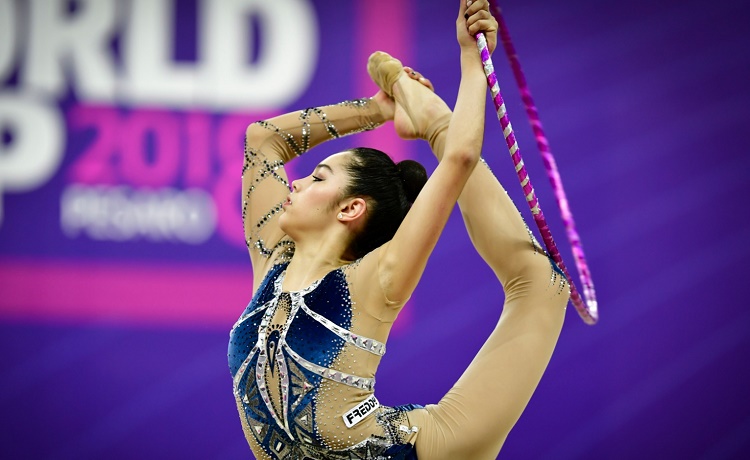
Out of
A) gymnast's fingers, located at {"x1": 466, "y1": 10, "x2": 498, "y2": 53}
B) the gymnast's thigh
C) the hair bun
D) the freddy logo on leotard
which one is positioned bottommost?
the gymnast's thigh

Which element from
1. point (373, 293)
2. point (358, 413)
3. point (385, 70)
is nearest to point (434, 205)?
point (373, 293)

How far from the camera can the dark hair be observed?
193cm

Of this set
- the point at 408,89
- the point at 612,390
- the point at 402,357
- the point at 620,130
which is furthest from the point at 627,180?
the point at 408,89

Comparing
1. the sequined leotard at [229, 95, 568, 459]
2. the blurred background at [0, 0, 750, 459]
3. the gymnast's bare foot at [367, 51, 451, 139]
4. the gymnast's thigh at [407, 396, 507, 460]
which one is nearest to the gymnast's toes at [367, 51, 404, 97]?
the gymnast's bare foot at [367, 51, 451, 139]

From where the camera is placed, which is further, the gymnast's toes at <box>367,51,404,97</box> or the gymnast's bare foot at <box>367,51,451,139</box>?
the gymnast's toes at <box>367,51,404,97</box>

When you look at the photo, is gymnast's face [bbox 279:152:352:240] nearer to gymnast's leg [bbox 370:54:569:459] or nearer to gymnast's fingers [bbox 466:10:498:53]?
gymnast's leg [bbox 370:54:569:459]

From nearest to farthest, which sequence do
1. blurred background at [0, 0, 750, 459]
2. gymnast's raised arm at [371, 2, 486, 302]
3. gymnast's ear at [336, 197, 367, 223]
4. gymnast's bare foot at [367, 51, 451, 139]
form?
gymnast's raised arm at [371, 2, 486, 302]
gymnast's ear at [336, 197, 367, 223]
gymnast's bare foot at [367, 51, 451, 139]
blurred background at [0, 0, 750, 459]

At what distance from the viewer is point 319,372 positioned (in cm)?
174

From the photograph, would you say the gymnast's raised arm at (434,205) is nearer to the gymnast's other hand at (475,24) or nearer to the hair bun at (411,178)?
the gymnast's other hand at (475,24)

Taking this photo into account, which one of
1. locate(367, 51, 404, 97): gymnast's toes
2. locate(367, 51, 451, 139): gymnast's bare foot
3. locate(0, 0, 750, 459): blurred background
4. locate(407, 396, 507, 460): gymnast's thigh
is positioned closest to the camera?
locate(407, 396, 507, 460): gymnast's thigh

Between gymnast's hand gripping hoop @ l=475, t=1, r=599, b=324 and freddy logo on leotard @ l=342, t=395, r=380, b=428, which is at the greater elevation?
gymnast's hand gripping hoop @ l=475, t=1, r=599, b=324

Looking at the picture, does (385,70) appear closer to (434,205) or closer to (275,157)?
(275,157)

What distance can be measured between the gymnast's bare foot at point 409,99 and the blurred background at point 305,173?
1.46 meters

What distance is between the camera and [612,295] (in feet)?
12.3
